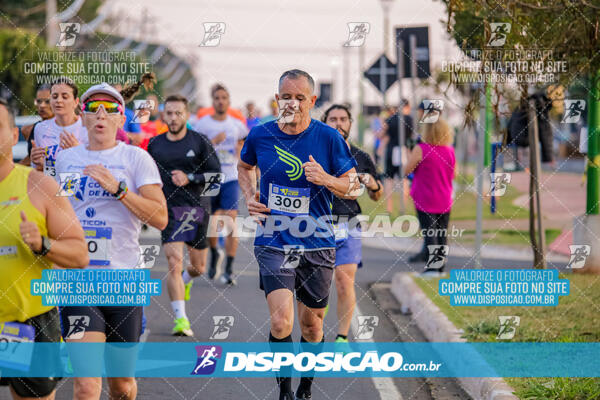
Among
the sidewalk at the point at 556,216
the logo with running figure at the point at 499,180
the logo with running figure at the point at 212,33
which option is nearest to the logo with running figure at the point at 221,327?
the logo with running figure at the point at 212,33

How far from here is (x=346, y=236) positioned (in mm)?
8117

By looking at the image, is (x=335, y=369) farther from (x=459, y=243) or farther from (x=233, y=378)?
(x=459, y=243)

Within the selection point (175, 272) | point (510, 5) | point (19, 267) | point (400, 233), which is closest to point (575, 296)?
point (510, 5)

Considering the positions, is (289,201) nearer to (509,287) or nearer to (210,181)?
(509,287)

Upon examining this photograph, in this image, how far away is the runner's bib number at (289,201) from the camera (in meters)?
6.30

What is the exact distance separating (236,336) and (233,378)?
139 centimetres

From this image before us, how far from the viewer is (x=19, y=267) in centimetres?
439

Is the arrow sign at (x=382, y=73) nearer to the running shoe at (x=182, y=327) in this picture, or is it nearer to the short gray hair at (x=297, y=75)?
the running shoe at (x=182, y=327)

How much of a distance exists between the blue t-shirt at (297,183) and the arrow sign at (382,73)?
28.6ft

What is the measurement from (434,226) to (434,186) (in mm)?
497

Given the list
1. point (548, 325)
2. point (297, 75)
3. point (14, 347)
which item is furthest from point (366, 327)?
point (14, 347)

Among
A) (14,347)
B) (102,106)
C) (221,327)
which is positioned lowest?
(221,327)

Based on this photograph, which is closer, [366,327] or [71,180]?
[71,180]

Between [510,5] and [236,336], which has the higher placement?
[510,5]
